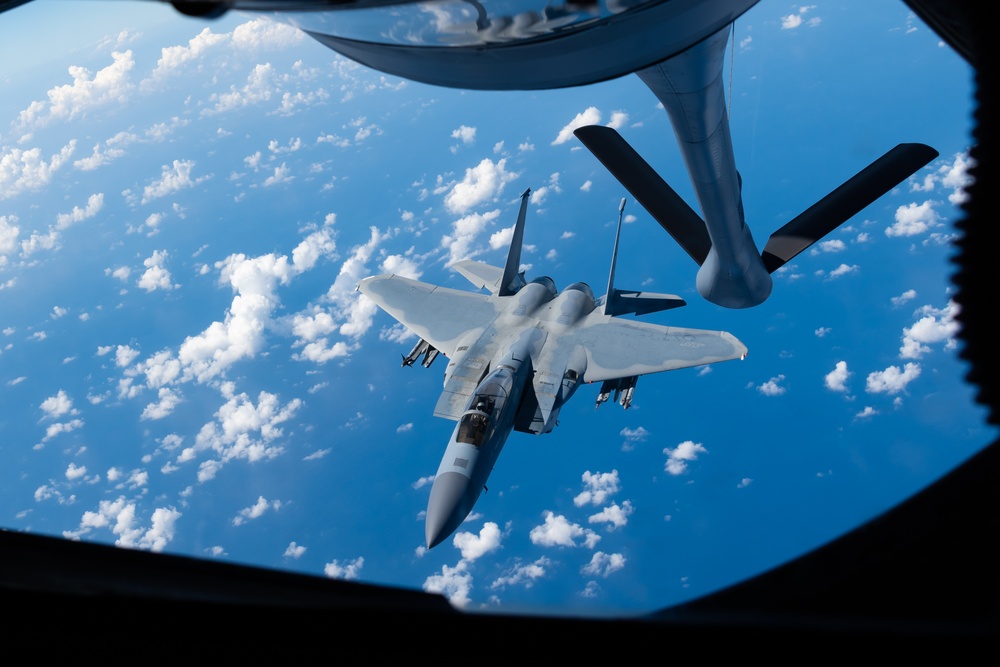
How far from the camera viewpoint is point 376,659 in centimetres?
117

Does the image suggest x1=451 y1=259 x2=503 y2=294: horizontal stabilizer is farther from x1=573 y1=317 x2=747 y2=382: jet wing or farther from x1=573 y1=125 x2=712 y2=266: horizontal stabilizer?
x1=573 y1=125 x2=712 y2=266: horizontal stabilizer

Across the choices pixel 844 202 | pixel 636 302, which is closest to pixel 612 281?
pixel 636 302

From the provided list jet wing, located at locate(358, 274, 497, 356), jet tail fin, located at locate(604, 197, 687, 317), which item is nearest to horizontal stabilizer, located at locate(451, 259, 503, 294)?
jet wing, located at locate(358, 274, 497, 356)

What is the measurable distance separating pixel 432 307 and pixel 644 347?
3.99 m

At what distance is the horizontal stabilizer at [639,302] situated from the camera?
1177 cm

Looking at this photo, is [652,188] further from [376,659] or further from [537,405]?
[376,659]

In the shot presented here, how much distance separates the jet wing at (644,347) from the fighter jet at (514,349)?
0.05ft

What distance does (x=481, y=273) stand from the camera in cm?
1313

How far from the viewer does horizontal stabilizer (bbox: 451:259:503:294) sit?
12.7 meters

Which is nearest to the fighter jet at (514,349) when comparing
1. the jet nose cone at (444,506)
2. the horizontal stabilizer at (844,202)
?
the jet nose cone at (444,506)

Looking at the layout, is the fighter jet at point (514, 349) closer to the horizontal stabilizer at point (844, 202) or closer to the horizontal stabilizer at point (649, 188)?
the horizontal stabilizer at point (649, 188)

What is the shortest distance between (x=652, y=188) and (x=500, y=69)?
6.00 metres

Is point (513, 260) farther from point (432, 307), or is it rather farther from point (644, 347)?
point (644, 347)

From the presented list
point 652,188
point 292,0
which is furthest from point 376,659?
point 652,188
